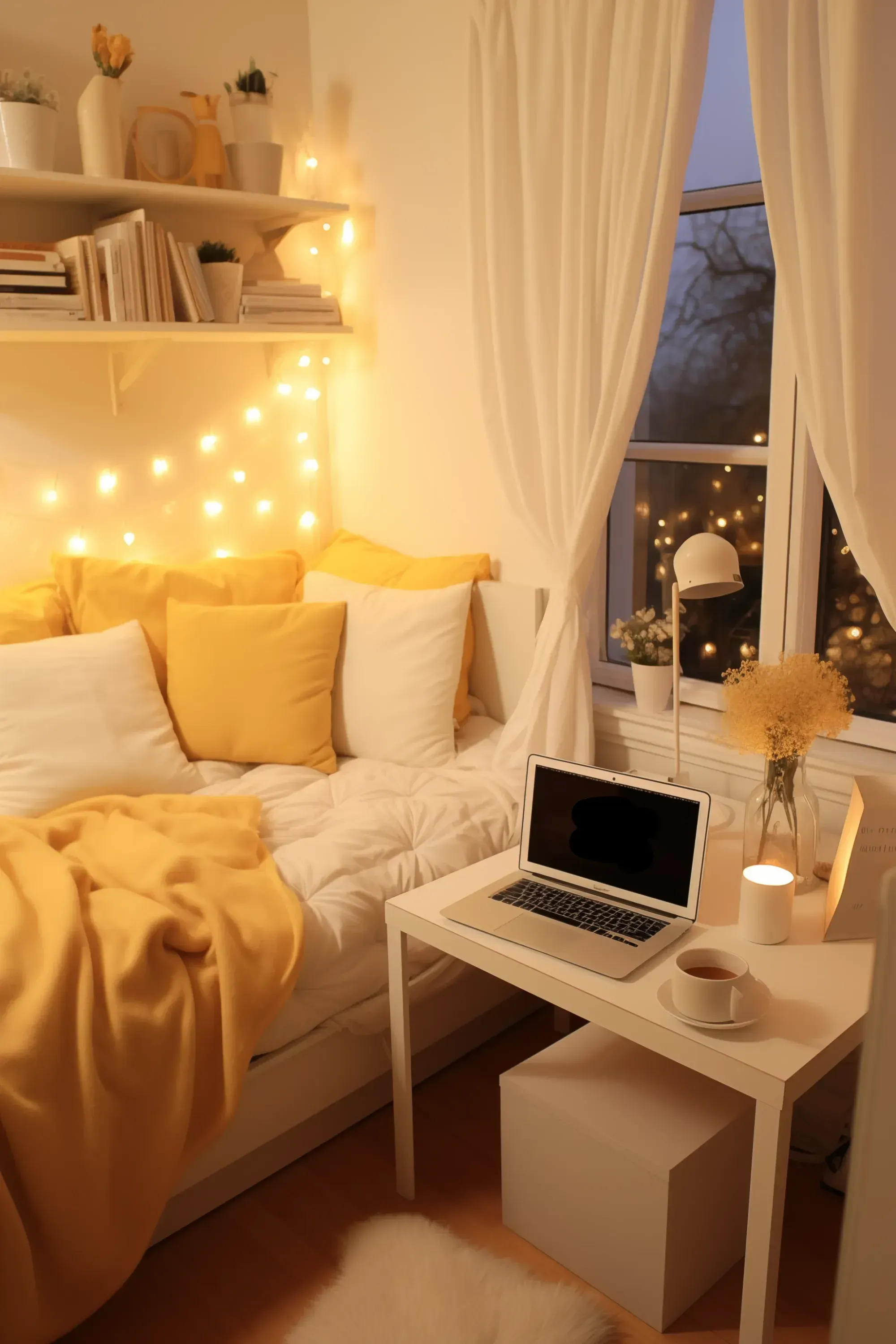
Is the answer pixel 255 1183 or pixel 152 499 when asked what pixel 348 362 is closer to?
Answer: pixel 152 499

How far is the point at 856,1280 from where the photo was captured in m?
0.91

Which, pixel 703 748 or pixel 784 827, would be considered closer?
pixel 784 827

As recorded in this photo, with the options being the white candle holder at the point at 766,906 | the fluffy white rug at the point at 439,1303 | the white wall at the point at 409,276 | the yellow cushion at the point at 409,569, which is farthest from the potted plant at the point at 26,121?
the fluffy white rug at the point at 439,1303

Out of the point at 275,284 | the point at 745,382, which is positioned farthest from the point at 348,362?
the point at 745,382

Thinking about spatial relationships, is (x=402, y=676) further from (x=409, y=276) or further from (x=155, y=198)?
(x=155, y=198)

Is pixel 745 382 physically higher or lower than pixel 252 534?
higher

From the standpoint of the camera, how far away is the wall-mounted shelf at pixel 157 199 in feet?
7.63

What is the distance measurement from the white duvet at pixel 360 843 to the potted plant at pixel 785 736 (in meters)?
0.61

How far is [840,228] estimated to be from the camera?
5.79 feet

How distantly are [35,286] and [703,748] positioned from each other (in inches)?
67.6

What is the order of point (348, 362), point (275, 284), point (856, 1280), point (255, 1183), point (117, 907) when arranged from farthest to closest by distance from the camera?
point (348, 362) → point (275, 284) → point (255, 1183) → point (117, 907) → point (856, 1280)

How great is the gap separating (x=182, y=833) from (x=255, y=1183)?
2.10 feet

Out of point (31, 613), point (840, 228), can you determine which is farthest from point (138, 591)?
point (840, 228)

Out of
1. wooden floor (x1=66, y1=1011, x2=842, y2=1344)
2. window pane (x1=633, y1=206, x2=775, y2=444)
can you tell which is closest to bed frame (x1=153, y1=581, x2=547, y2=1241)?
wooden floor (x1=66, y1=1011, x2=842, y2=1344)
